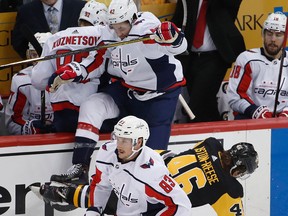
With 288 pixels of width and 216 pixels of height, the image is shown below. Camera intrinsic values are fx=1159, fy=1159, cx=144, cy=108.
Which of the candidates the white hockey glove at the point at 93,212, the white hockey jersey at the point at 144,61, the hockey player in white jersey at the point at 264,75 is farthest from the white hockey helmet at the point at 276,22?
the white hockey glove at the point at 93,212

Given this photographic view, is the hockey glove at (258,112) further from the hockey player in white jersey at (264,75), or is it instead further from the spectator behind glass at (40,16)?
the spectator behind glass at (40,16)

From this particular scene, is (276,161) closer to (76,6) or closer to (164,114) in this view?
(164,114)

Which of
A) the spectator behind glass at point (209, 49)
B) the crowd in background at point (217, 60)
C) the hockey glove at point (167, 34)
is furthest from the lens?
the spectator behind glass at point (209, 49)

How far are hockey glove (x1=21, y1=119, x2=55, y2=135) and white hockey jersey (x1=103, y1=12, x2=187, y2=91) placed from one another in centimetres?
58

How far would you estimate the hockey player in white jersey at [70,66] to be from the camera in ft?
21.5

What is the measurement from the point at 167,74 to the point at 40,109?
0.98m

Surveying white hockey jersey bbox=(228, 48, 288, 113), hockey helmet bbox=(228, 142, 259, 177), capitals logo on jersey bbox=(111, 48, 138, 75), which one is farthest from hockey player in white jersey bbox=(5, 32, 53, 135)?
hockey helmet bbox=(228, 142, 259, 177)

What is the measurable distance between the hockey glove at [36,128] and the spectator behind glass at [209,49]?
3.50 ft

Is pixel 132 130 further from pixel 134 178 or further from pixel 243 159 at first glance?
pixel 243 159

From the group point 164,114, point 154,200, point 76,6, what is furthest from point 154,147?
point 76,6

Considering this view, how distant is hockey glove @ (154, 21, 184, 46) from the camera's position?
6.11m

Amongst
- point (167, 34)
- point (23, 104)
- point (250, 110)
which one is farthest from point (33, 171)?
point (250, 110)

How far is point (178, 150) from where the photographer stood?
22.4ft

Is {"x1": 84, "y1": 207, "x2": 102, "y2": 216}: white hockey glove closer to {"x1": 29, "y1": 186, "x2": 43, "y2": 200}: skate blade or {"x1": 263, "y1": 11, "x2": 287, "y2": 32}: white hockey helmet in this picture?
{"x1": 29, "y1": 186, "x2": 43, "y2": 200}: skate blade
